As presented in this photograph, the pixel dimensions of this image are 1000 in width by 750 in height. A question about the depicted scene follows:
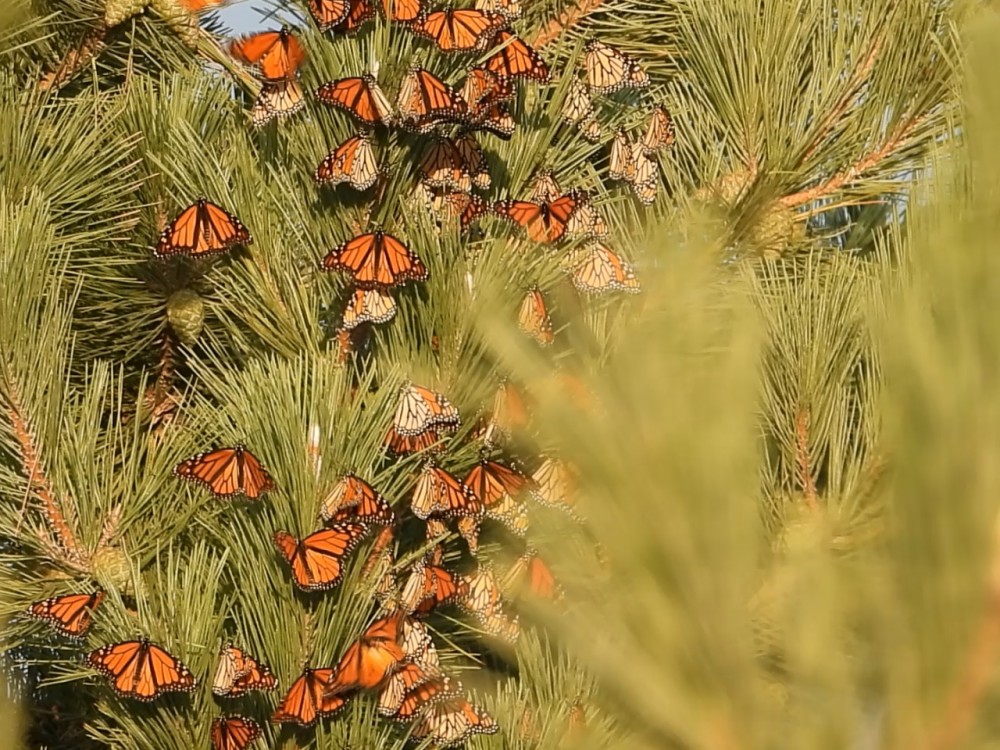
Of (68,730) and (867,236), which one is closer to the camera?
(68,730)

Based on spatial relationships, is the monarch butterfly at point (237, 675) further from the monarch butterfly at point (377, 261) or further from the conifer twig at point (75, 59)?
the conifer twig at point (75, 59)

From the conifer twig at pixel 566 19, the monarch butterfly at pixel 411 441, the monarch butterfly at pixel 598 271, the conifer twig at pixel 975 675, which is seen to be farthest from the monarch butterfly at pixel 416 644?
the conifer twig at pixel 975 675

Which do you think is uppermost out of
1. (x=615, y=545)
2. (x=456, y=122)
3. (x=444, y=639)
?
(x=615, y=545)

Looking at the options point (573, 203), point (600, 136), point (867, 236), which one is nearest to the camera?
point (573, 203)

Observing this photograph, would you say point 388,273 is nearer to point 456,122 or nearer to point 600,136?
point 456,122

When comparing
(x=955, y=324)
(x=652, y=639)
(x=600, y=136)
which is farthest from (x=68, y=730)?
(x=955, y=324)

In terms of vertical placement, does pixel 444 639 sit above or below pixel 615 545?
below

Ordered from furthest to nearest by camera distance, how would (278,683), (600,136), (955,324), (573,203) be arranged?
(600,136) < (573,203) < (278,683) < (955,324)
